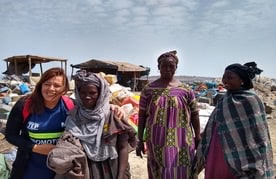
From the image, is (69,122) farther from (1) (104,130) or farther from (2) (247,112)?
(2) (247,112)

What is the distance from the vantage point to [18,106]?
1.79 m

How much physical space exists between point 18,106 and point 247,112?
1646mm

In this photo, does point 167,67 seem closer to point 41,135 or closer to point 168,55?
point 168,55

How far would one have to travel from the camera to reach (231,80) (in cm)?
211

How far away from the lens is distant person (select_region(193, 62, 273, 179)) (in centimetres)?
197

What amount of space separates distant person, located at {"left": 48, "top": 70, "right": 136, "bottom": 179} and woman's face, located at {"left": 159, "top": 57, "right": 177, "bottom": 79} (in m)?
0.84

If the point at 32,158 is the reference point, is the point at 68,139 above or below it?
above

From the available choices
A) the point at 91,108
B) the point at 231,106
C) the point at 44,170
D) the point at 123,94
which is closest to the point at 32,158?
the point at 44,170

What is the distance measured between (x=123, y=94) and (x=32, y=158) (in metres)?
5.27

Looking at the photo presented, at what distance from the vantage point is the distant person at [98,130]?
5.41 ft

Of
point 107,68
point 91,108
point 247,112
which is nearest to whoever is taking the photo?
point 91,108

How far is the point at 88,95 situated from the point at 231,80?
114 cm

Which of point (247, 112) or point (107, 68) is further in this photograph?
point (107, 68)

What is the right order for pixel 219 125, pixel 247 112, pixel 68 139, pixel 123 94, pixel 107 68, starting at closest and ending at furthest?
pixel 68 139 → pixel 247 112 → pixel 219 125 → pixel 123 94 → pixel 107 68
